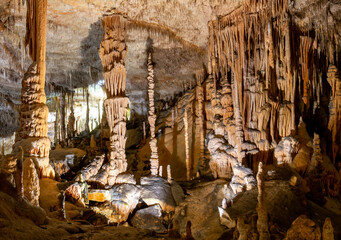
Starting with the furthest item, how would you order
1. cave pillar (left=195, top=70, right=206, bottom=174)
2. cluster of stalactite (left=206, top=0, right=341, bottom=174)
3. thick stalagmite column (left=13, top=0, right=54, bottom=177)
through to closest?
1. cave pillar (left=195, top=70, right=206, bottom=174)
2. cluster of stalactite (left=206, top=0, right=341, bottom=174)
3. thick stalagmite column (left=13, top=0, right=54, bottom=177)

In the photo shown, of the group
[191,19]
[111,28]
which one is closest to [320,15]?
[191,19]

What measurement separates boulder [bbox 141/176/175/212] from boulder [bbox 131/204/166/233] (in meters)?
0.29

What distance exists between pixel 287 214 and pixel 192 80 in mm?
13782

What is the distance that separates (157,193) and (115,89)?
13.5ft

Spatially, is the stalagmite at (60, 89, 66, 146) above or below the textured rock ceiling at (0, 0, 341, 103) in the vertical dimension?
below

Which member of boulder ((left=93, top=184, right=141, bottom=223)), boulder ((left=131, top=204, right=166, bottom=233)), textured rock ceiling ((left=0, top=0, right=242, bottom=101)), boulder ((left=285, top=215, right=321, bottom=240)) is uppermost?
textured rock ceiling ((left=0, top=0, right=242, bottom=101))

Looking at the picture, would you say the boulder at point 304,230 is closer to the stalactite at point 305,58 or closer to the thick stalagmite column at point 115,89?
the thick stalagmite column at point 115,89

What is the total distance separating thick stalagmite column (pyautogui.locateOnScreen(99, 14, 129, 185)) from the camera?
11.0 metres

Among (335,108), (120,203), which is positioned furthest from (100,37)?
(335,108)

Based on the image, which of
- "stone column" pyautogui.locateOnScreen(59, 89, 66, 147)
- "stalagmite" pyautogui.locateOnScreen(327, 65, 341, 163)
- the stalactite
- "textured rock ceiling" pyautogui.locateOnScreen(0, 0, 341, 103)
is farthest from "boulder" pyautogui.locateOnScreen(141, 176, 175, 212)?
"stone column" pyautogui.locateOnScreen(59, 89, 66, 147)

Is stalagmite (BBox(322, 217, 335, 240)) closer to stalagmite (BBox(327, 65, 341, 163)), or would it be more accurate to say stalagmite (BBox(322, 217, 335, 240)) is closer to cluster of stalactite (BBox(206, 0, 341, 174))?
cluster of stalactite (BBox(206, 0, 341, 174))

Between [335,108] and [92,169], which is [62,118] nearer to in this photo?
[92,169]

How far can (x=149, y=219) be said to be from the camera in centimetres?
995

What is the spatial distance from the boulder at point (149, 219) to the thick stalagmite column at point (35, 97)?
3114 mm
